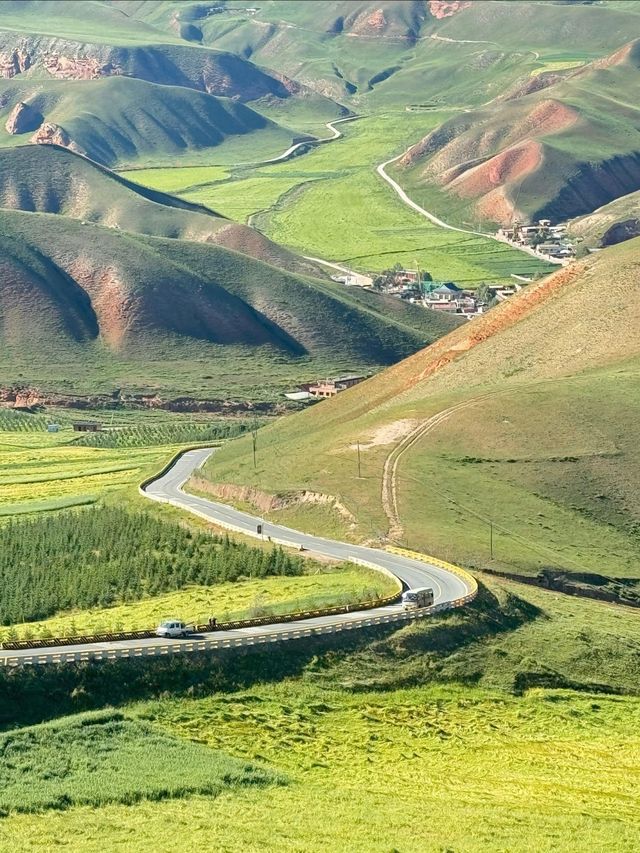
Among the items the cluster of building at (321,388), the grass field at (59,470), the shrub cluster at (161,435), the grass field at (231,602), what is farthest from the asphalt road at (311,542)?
the cluster of building at (321,388)

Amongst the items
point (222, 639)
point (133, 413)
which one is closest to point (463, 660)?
point (222, 639)

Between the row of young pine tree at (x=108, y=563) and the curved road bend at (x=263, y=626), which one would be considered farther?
the row of young pine tree at (x=108, y=563)

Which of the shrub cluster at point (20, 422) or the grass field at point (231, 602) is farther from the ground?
the shrub cluster at point (20, 422)

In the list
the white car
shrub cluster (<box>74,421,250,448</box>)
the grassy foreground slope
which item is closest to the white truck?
the white car

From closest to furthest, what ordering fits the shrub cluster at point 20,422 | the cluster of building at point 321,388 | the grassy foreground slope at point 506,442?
the grassy foreground slope at point 506,442 → the shrub cluster at point 20,422 → the cluster of building at point 321,388

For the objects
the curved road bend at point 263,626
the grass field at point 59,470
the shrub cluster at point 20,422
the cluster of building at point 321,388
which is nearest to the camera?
the curved road bend at point 263,626

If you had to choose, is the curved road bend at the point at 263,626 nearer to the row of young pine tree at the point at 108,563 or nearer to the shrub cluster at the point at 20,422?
the row of young pine tree at the point at 108,563

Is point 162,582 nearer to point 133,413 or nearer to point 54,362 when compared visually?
point 133,413
